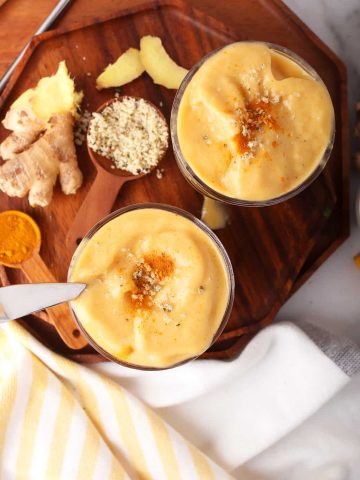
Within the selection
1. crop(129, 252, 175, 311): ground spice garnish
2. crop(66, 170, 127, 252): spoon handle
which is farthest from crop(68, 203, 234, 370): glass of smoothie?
crop(66, 170, 127, 252): spoon handle

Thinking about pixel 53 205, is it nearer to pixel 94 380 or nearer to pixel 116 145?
pixel 116 145

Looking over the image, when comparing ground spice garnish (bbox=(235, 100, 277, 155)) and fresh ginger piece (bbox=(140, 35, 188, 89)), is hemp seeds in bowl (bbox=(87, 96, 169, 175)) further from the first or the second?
ground spice garnish (bbox=(235, 100, 277, 155))

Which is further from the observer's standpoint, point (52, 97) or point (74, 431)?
point (74, 431)

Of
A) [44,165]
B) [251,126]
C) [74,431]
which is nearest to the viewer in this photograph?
[251,126]

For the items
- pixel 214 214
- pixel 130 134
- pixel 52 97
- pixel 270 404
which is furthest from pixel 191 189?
pixel 270 404

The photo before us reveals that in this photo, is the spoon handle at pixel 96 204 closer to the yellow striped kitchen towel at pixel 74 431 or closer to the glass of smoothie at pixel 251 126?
the glass of smoothie at pixel 251 126

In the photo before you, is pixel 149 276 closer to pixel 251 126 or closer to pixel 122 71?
pixel 251 126

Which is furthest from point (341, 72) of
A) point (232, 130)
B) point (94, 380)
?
point (94, 380)
